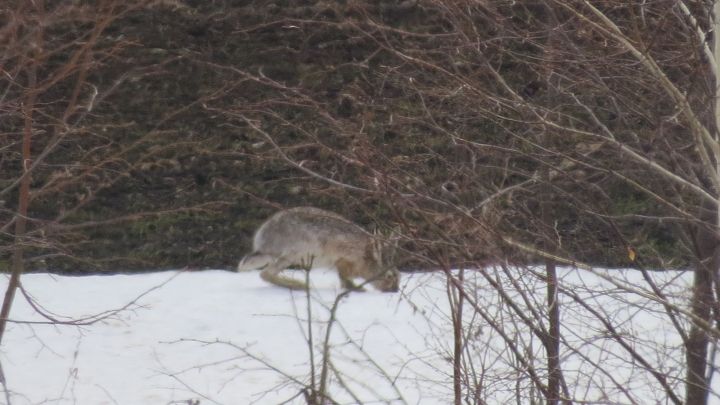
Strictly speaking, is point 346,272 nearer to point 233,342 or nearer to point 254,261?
point 254,261

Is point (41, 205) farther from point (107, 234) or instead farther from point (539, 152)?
point (539, 152)

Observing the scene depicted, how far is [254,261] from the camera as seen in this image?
884cm

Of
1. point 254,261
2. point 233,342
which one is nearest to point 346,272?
point 254,261

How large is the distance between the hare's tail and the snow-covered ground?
0.12 metres

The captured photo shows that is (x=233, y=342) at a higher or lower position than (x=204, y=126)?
lower

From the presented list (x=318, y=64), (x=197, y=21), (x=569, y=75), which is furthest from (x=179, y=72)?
(x=569, y=75)

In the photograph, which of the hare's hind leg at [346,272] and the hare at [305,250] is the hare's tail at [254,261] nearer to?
the hare at [305,250]

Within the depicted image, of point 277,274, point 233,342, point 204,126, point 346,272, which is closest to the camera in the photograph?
point 233,342

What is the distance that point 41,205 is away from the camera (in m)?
9.27

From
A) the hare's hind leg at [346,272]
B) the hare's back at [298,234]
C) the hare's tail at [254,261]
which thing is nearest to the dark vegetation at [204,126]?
the hare's back at [298,234]

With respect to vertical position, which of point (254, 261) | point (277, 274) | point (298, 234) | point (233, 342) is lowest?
point (233, 342)

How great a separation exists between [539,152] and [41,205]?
5367mm

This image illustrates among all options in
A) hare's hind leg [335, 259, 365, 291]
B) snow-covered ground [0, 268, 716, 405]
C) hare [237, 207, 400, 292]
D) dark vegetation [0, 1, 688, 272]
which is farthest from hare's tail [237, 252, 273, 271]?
hare's hind leg [335, 259, 365, 291]

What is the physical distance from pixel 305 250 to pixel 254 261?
393mm
